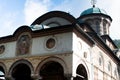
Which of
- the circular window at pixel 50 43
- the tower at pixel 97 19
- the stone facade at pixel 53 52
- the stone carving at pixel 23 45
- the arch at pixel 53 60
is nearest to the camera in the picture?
→ the arch at pixel 53 60

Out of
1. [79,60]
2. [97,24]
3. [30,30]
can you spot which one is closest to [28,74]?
[30,30]

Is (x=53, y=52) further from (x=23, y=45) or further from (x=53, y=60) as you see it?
(x=23, y=45)

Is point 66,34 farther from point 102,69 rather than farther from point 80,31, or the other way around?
point 102,69

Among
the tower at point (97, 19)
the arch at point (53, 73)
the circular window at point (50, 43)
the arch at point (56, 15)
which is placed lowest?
the arch at point (53, 73)

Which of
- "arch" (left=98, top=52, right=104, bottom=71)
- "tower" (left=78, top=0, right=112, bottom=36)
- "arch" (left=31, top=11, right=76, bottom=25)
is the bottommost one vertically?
"arch" (left=98, top=52, right=104, bottom=71)

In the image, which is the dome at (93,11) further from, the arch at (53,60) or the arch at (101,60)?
the arch at (53,60)

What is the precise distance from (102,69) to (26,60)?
6945 mm

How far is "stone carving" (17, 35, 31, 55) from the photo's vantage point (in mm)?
16062

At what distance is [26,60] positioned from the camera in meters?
15.8

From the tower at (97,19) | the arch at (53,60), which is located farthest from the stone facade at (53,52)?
the tower at (97,19)

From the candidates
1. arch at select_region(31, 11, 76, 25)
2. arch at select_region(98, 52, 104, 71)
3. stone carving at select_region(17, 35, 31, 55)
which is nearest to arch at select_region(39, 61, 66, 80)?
stone carving at select_region(17, 35, 31, 55)

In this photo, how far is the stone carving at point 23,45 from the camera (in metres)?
16.1

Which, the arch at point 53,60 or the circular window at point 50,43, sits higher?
the circular window at point 50,43

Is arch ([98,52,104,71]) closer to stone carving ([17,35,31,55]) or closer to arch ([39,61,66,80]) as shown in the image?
arch ([39,61,66,80])
